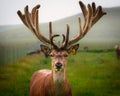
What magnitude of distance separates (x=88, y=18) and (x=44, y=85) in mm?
821

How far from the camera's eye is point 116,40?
4.78 m

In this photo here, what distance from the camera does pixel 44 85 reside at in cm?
459

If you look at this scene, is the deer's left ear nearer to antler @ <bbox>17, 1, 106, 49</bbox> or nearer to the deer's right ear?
antler @ <bbox>17, 1, 106, 49</bbox>

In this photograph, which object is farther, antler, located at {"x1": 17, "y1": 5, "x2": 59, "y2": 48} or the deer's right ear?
antler, located at {"x1": 17, "y1": 5, "x2": 59, "y2": 48}

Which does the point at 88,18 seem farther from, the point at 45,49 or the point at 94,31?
the point at 45,49

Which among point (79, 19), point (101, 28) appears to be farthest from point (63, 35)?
point (101, 28)

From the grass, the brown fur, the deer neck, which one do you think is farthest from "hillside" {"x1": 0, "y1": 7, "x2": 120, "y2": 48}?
the deer neck

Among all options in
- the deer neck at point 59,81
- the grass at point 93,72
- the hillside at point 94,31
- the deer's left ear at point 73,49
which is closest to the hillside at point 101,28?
the hillside at point 94,31

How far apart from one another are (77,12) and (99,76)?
0.73m

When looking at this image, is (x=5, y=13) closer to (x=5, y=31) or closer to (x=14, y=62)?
(x=5, y=31)

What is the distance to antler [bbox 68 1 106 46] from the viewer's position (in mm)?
4508

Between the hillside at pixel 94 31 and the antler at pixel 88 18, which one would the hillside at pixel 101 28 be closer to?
the hillside at pixel 94 31

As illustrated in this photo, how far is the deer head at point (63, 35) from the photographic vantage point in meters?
4.38

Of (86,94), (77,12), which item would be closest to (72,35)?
(77,12)
